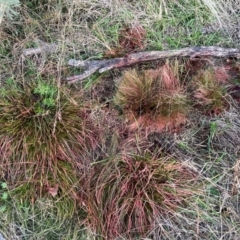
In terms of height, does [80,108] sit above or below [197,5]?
below

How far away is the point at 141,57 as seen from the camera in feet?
6.95

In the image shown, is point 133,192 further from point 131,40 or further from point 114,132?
point 131,40

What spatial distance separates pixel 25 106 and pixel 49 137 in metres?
0.20

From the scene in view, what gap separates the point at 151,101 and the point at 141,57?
0.26 m

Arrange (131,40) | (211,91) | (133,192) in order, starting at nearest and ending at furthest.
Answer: (133,192) < (211,91) < (131,40)

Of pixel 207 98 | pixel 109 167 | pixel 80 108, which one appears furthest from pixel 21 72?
pixel 207 98

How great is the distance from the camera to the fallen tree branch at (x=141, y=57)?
2096mm

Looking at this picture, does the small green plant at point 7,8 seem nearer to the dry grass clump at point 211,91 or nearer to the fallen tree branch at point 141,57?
the fallen tree branch at point 141,57

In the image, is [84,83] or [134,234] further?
[84,83]

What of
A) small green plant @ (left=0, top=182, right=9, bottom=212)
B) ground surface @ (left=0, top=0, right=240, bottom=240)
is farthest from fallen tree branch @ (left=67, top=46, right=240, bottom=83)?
small green plant @ (left=0, top=182, right=9, bottom=212)

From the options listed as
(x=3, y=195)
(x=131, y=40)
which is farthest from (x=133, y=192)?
(x=131, y=40)

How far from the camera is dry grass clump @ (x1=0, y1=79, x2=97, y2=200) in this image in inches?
76.7

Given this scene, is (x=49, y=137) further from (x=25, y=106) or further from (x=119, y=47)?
(x=119, y=47)

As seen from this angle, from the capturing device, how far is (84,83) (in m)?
2.11
